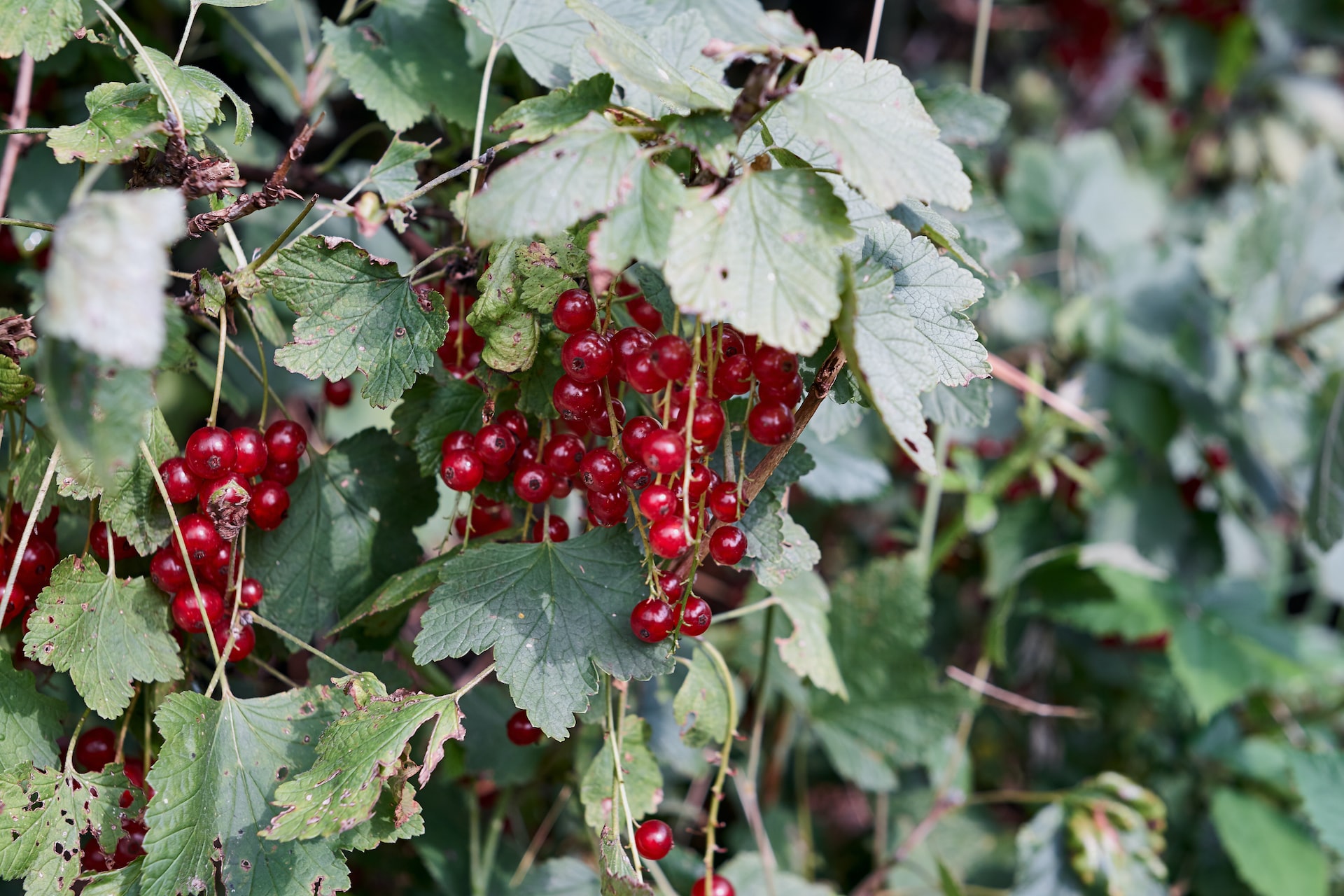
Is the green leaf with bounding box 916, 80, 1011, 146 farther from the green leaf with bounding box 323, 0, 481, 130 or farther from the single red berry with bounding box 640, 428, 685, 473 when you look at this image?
the single red berry with bounding box 640, 428, 685, 473

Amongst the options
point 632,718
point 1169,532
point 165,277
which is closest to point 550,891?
point 632,718

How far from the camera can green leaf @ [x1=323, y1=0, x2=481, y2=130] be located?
937mm

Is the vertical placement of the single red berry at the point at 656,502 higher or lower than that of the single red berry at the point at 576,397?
lower

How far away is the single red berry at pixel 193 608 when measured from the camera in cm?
74

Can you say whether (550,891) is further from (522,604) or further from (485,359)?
(485,359)

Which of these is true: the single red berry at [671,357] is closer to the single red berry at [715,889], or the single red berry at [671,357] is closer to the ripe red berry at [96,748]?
the single red berry at [715,889]

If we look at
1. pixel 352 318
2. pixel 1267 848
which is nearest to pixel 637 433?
pixel 352 318

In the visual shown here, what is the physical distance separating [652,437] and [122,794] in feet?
1.83

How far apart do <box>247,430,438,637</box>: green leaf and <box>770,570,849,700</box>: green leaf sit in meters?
0.39

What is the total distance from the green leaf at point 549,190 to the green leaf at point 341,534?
0.38 m

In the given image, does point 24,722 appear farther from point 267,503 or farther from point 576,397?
point 576,397

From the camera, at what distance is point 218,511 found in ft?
2.37

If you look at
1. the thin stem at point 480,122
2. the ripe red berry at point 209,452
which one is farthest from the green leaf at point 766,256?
the ripe red berry at point 209,452

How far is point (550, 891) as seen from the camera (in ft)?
3.46
